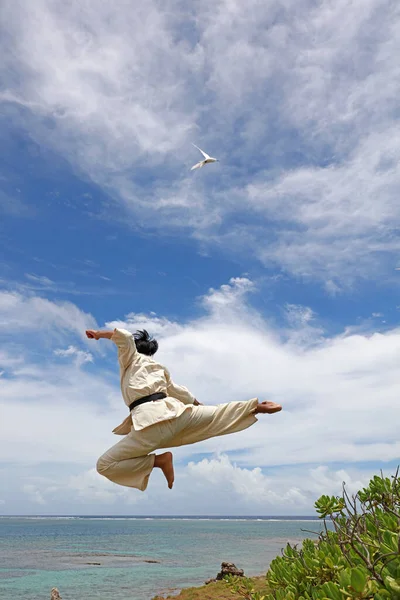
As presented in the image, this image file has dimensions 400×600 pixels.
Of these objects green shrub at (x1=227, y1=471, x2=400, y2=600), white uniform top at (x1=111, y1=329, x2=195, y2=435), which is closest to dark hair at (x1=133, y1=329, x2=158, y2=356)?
white uniform top at (x1=111, y1=329, x2=195, y2=435)

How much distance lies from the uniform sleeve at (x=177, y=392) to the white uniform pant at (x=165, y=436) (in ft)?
1.13

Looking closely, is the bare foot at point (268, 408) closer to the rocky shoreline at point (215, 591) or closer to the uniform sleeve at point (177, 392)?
the uniform sleeve at point (177, 392)

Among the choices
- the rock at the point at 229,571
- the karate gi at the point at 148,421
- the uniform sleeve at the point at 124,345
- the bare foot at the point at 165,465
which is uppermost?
the uniform sleeve at the point at 124,345

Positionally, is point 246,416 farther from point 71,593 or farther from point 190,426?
point 71,593

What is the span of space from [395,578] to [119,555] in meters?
44.5

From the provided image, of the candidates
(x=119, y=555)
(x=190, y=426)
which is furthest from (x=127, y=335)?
(x=119, y=555)

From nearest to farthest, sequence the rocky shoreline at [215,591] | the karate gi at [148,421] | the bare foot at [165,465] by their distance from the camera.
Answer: the karate gi at [148,421]
the bare foot at [165,465]
the rocky shoreline at [215,591]

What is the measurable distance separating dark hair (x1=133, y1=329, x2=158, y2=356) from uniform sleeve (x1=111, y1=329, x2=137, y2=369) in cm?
22

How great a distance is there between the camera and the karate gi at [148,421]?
4.61 meters

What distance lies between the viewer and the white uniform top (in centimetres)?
466

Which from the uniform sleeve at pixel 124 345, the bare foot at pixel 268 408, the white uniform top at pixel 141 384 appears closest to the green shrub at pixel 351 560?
the bare foot at pixel 268 408

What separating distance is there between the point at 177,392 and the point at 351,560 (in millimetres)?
2166

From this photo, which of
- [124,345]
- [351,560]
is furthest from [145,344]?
[351,560]

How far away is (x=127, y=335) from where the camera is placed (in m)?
4.89
